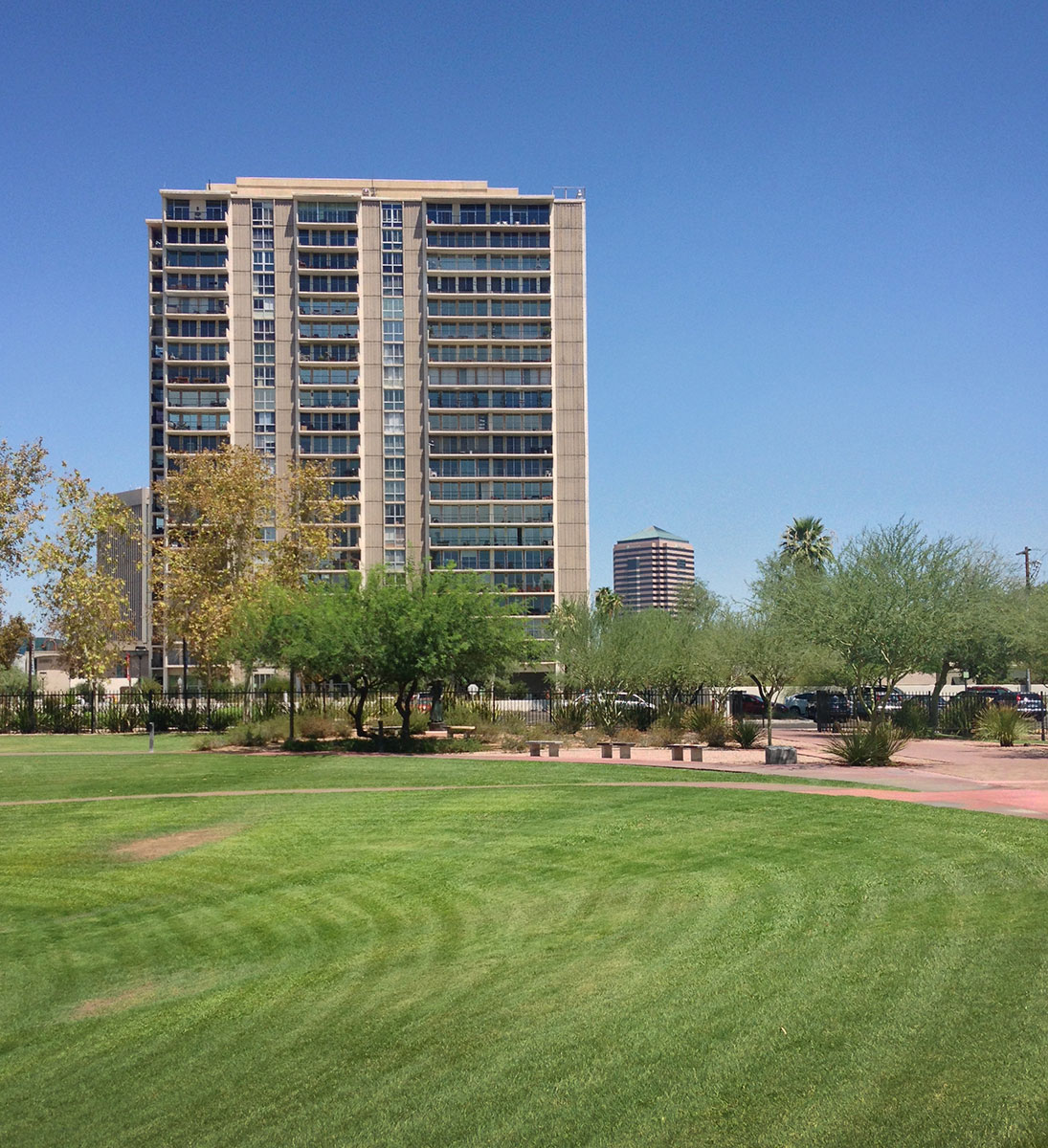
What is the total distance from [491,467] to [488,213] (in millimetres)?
23309

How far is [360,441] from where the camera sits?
9950 centimetres

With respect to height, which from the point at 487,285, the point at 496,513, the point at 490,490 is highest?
the point at 487,285

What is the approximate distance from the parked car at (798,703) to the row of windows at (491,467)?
36364 millimetres

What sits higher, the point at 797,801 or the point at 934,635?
the point at 934,635

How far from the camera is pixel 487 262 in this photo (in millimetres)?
100125

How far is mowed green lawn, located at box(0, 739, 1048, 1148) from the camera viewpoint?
7.45 metres

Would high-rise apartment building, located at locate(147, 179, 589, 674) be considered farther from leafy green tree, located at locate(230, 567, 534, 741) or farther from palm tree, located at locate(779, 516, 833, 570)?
leafy green tree, located at locate(230, 567, 534, 741)

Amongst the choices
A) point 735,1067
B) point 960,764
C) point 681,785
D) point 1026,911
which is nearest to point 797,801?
point 681,785

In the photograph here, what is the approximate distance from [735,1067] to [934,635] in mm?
27318

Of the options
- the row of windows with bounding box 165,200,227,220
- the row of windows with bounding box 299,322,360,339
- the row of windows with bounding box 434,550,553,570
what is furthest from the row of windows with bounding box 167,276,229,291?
the row of windows with bounding box 434,550,553,570

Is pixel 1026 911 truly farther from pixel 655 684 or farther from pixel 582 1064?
pixel 655 684

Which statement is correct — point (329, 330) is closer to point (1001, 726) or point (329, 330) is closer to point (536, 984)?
point (1001, 726)

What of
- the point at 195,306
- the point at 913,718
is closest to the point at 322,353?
the point at 195,306

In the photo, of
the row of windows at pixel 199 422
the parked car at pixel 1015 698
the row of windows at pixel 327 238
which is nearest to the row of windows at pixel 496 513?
the row of windows at pixel 199 422
